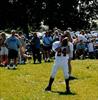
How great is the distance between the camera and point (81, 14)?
5078 centimetres

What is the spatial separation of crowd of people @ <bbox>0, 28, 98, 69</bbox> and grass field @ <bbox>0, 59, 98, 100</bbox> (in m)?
1.05

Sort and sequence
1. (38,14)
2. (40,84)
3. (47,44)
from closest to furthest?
(40,84) → (47,44) → (38,14)

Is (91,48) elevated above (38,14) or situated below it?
below

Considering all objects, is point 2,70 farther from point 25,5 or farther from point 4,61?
point 25,5

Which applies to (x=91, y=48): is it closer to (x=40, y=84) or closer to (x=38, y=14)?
(x=40, y=84)

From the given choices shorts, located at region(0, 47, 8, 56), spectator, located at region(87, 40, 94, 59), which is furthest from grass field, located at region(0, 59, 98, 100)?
spectator, located at region(87, 40, 94, 59)

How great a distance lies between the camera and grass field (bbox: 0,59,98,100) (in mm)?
14930

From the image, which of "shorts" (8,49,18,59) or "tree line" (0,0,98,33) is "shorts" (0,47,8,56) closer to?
"shorts" (8,49,18,59)

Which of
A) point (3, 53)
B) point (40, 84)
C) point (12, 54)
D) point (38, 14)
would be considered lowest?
point (40, 84)

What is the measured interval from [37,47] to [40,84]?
965cm

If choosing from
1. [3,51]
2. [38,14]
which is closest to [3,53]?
[3,51]

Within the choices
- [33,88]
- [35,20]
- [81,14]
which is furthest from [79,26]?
[33,88]

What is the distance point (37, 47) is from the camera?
1081 inches

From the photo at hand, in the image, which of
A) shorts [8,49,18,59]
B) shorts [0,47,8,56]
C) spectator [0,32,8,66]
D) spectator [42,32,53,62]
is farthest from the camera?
spectator [42,32,53,62]
